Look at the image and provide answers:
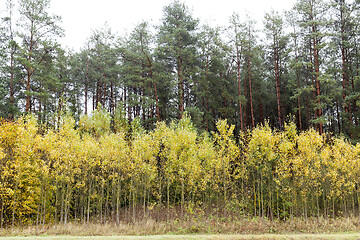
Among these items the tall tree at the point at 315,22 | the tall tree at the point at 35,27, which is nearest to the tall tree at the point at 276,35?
the tall tree at the point at 315,22

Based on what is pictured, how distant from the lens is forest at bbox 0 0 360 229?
15.3 metres

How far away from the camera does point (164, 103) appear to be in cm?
2895

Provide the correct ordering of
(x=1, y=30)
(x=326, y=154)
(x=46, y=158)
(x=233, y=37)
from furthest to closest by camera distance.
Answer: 1. (x=233, y=37)
2. (x=1, y=30)
3. (x=326, y=154)
4. (x=46, y=158)

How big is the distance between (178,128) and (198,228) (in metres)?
6.11

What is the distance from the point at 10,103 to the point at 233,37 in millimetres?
21685

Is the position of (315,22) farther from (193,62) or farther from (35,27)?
(35,27)

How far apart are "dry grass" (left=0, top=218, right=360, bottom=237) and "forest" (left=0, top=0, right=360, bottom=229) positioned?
2.46 feet

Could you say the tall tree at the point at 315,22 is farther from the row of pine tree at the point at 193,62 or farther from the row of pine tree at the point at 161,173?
the row of pine tree at the point at 161,173

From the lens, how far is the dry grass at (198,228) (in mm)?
13359

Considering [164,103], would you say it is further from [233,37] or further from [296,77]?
[296,77]

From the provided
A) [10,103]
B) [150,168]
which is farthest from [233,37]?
[10,103]

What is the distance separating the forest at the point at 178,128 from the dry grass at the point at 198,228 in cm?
75

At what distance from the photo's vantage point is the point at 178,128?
16766mm

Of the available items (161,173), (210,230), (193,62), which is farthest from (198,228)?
(193,62)
